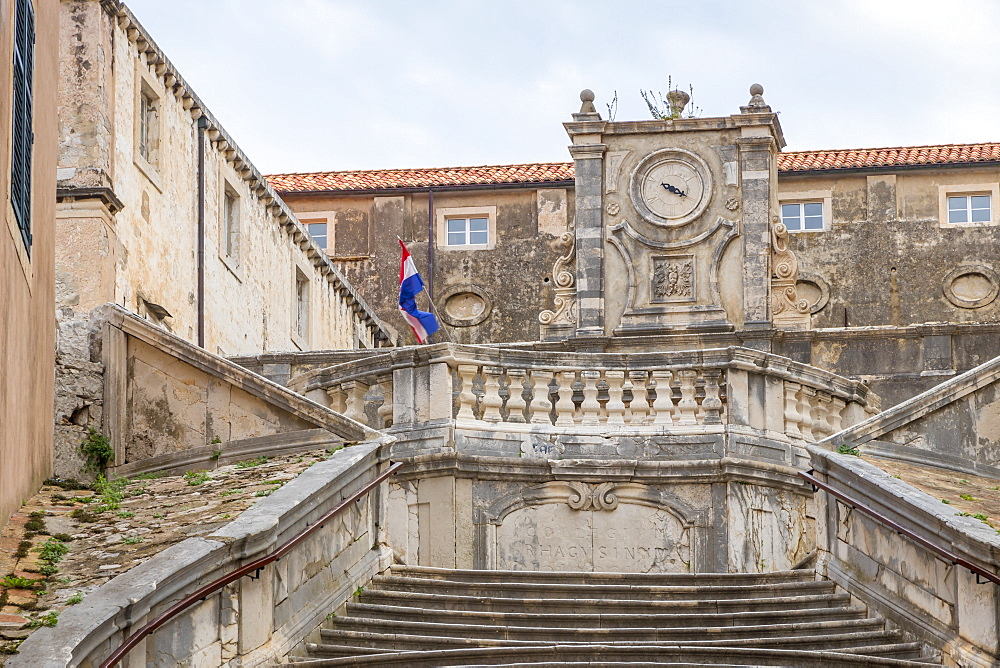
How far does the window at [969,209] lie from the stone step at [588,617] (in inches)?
1117

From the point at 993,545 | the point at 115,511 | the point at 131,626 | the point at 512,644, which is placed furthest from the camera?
the point at 115,511

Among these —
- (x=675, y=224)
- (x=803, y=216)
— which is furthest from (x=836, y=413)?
(x=803, y=216)

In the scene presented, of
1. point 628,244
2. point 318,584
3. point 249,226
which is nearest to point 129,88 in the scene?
point 249,226

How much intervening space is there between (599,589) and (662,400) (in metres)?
4.04

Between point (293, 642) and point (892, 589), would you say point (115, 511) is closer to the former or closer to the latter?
point (293, 642)

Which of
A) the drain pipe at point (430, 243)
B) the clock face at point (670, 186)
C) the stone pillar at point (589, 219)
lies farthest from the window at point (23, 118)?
the drain pipe at point (430, 243)

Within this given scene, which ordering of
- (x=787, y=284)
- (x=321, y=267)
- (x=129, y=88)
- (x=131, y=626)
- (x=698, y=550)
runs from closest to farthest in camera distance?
(x=131, y=626), (x=698, y=550), (x=129, y=88), (x=787, y=284), (x=321, y=267)

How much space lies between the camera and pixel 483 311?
4041 centimetres

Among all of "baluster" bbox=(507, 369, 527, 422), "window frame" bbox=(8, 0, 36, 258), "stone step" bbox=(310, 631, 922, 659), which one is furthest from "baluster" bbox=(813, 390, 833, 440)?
"window frame" bbox=(8, 0, 36, 258)

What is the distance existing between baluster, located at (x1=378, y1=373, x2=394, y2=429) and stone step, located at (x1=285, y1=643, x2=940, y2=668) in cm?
544

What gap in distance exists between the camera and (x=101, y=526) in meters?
12.1

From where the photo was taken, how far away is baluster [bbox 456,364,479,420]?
16.6m

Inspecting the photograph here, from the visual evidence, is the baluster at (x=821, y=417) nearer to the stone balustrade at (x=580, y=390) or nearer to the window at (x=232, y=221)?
the stone balustrade at (x=580, y=390)

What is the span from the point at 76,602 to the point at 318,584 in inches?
116
